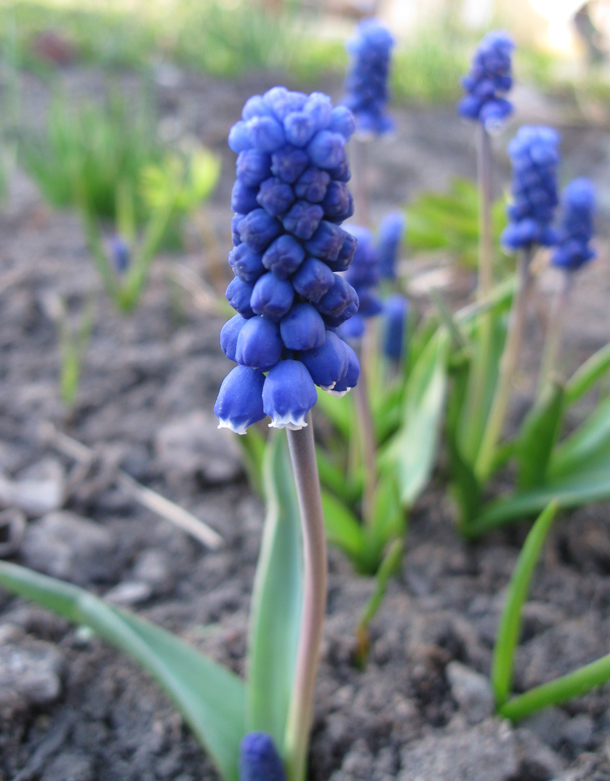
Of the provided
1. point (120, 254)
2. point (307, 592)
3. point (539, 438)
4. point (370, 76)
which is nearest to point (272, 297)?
point (307, 592)

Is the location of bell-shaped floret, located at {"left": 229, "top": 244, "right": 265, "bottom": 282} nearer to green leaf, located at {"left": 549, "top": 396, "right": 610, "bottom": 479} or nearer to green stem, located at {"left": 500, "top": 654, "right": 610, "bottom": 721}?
green stem, located at {"left": 500, "top": 654, "right": 610, "bottom": 721}

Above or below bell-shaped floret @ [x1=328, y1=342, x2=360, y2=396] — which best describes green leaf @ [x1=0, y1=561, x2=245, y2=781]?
below

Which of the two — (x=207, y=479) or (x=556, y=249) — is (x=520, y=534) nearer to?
(x=556, y=249)

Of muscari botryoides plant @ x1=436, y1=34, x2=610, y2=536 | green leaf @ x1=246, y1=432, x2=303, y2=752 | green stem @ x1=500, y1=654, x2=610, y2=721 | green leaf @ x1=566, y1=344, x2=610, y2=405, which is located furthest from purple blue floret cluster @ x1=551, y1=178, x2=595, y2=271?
green stem @ x1=500, y1=654, x2=610, y2=721

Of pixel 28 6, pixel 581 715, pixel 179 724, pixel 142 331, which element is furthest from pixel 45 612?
pixel 28 6

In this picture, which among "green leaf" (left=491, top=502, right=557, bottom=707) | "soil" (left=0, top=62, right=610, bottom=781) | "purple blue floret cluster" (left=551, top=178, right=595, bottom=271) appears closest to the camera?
"green leaf" (left=491, top=502, right=557, bottom=707)

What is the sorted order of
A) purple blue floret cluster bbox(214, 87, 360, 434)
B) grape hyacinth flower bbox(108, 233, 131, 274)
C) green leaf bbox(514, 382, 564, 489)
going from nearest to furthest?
purple blue floret cluster bbox(214, 87, 360, 434) < green leaf bbox(514, 382, 564, 489) < grape hyacinth flower bbox(108, 233, 131, 274)

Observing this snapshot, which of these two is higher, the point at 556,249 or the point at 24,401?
the point at 24,401
